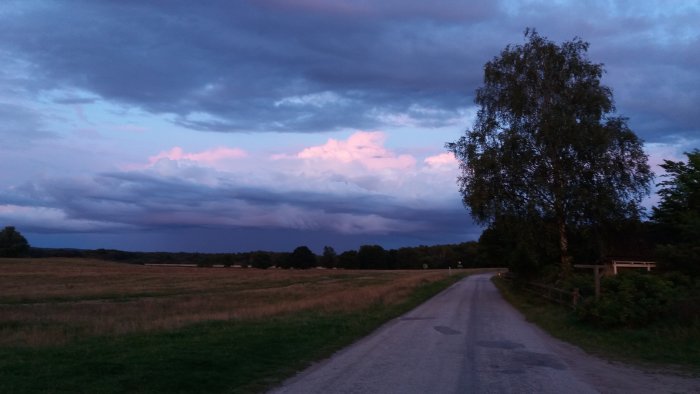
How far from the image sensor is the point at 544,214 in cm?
3139

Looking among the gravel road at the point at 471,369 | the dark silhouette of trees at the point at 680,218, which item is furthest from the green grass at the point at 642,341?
the dark silhouette of trees at the point at 680,218

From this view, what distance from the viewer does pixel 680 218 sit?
27.2m

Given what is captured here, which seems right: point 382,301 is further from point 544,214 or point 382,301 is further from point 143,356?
point 143,356

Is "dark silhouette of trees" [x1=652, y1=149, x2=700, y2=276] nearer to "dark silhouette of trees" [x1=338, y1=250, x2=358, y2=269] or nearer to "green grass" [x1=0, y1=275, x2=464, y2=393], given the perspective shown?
"green grass" [x1=0, y1=275, x2=464, y2=393]

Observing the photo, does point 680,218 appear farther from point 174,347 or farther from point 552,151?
point 174,347

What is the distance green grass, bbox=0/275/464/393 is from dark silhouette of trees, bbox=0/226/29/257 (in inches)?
5357

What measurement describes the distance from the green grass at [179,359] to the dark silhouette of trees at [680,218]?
39.7ft

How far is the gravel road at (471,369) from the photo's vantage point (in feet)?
33.3

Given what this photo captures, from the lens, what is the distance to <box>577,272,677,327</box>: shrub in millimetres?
17312

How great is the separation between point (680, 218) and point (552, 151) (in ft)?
20.6

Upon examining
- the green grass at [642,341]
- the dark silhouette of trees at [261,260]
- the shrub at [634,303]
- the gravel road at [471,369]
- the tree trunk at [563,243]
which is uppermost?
the dark silhouette of trees at [261,260]

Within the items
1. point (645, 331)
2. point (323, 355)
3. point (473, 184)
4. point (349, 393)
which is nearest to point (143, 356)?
point (323, 355)

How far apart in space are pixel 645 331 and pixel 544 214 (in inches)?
597

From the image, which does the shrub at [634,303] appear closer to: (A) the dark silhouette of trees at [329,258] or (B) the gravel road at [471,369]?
(B) the gravel road at [471,369]
